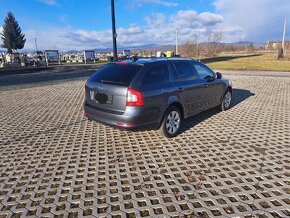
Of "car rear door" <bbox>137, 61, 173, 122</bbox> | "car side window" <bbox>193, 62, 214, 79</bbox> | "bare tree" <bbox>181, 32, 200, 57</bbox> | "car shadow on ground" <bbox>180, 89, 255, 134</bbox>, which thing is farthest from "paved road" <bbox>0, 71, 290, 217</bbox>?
"bare tree" <bbox>181, 32, 200, 57</bbox>

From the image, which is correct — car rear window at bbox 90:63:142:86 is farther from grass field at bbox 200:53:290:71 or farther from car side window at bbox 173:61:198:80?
grass field at bbox 200:53:290:71

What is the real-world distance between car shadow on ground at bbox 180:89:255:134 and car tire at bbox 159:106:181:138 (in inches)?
14.3

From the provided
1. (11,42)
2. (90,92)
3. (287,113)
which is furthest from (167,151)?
(11,42)

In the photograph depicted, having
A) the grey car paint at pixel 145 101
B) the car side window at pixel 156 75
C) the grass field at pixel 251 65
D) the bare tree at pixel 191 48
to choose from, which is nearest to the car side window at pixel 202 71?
the grey car paint at pixel 145 101

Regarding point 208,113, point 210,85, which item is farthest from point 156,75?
point 208,113

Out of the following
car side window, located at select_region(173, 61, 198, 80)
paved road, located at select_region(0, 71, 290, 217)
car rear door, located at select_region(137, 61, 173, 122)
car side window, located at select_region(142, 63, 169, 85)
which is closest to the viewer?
paved road, located at select_region(0, 71, 290, 217)

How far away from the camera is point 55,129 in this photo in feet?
18.8

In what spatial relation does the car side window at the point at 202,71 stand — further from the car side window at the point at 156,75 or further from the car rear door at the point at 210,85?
the car side window at the point at 156,75

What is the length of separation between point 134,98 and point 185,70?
1856 mm

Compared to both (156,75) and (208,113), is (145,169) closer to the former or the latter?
(156,75)

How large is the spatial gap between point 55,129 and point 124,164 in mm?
2564

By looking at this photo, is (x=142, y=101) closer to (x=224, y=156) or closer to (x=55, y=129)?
(x=224, y=156)

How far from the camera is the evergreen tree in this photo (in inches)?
2268

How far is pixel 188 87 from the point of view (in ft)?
17.8
